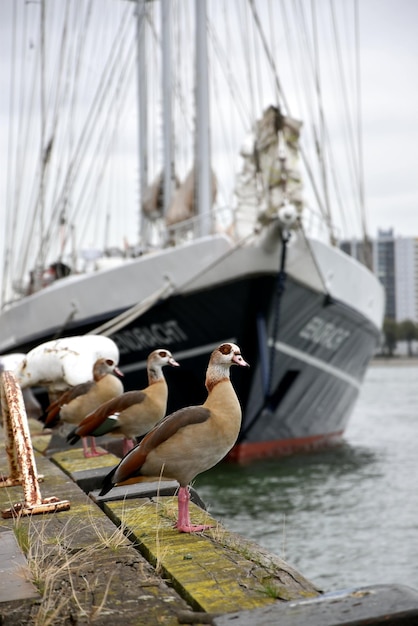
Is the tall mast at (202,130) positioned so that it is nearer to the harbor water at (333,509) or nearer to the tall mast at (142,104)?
the harbor water at (333,509)

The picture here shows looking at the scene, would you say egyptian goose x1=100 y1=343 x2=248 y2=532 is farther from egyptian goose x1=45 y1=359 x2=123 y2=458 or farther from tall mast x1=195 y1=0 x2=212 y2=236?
tall mast x1=195 y1=0 x2=212 y2=236

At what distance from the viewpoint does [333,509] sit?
12258 millimetres

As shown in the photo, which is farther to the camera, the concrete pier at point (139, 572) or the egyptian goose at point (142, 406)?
the egyptian goose at point (142, 406)

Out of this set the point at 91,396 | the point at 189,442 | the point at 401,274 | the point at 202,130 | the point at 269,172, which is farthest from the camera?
the point at 401,274

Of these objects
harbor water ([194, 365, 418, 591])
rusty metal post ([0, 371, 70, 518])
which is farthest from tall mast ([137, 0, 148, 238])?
rusty metal post ([0, 371, 70, 518])

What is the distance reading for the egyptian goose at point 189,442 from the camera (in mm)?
4016

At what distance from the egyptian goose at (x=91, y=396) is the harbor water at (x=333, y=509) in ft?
5.12

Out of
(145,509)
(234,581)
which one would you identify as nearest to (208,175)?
(145,509)

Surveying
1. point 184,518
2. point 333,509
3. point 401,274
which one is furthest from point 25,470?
point 401,274

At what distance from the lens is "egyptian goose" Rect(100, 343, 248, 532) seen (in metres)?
4.02

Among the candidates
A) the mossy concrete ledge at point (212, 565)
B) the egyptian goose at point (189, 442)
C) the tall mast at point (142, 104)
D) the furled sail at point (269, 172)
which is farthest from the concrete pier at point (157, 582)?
the tall mast at point (142, 104)

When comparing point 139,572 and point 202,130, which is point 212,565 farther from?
point 202,130

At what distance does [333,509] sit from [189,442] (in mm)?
8722

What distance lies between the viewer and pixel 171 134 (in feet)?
68.0
